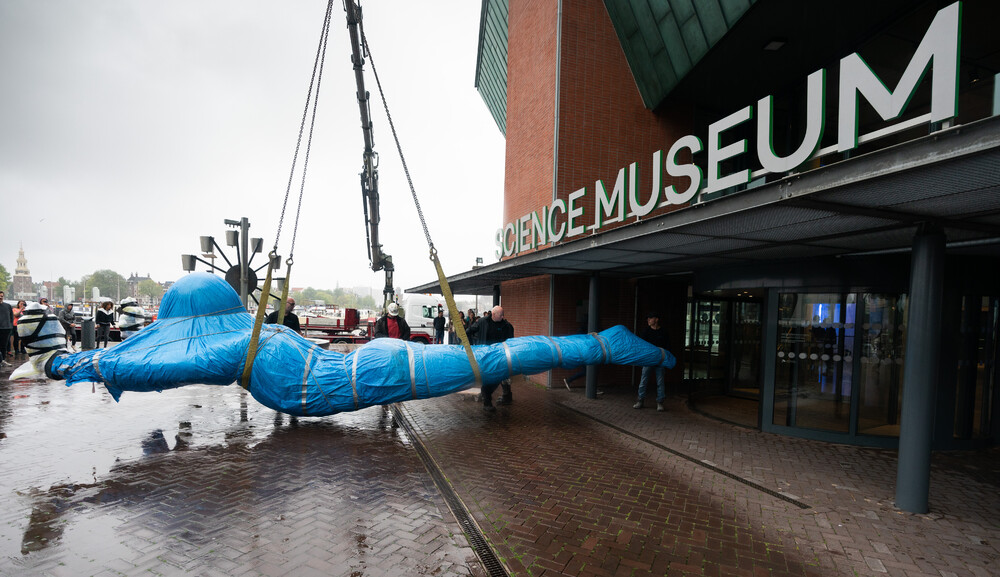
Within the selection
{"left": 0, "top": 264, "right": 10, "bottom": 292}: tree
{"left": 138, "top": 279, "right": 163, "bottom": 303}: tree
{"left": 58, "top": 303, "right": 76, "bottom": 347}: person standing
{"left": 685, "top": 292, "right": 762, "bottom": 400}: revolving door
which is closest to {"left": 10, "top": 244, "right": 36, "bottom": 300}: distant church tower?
{"left": 0, "top": 264, "right": 10, "bottom": 292}: tree

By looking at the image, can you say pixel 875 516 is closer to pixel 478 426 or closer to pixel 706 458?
pixel 706 458

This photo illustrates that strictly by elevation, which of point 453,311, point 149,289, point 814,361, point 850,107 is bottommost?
point 149,289

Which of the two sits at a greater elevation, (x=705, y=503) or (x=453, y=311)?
(x=453, y=311)

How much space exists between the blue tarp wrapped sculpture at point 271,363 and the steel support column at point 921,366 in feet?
14.2

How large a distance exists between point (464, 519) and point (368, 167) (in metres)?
15.7

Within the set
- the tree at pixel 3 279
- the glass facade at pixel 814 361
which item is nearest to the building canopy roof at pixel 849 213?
the glass facade at pixel 814 361

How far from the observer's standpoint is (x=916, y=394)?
4.55 meters

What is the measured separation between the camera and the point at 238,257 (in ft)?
39.1

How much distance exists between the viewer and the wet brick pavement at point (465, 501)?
359 cm

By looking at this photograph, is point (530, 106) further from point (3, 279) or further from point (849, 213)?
point (3, 279)

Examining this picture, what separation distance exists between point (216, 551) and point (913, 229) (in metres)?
7.23

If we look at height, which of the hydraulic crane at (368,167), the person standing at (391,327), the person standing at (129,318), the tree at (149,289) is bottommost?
the tree at (149,289)

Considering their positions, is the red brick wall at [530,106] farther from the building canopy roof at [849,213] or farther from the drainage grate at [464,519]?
the drainage grate at [464,519]

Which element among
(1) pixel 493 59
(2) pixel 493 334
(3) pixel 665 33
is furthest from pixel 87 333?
(1) pixel 493 59
